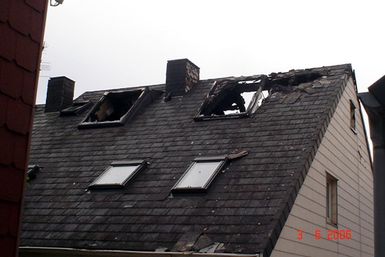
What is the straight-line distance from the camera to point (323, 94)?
1190cm

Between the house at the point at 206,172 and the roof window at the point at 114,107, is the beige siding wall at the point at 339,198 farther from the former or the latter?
the roof window at the point at 114,107

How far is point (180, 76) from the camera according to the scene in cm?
1462

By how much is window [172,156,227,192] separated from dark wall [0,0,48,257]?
226 inches

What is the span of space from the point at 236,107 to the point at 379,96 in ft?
39.2

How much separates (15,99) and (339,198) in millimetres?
9367

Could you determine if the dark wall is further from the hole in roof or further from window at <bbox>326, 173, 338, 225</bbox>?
the hole in roof

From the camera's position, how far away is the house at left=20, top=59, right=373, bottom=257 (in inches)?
338

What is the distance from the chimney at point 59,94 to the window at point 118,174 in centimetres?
569

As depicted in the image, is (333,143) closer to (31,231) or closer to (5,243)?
(31,231)

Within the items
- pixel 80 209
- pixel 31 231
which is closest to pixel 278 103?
pixel 80 209

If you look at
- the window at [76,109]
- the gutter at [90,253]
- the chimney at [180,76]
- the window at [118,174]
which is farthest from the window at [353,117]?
the window at [76,109]

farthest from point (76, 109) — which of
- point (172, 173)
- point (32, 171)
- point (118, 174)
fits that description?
point (172, 173)
